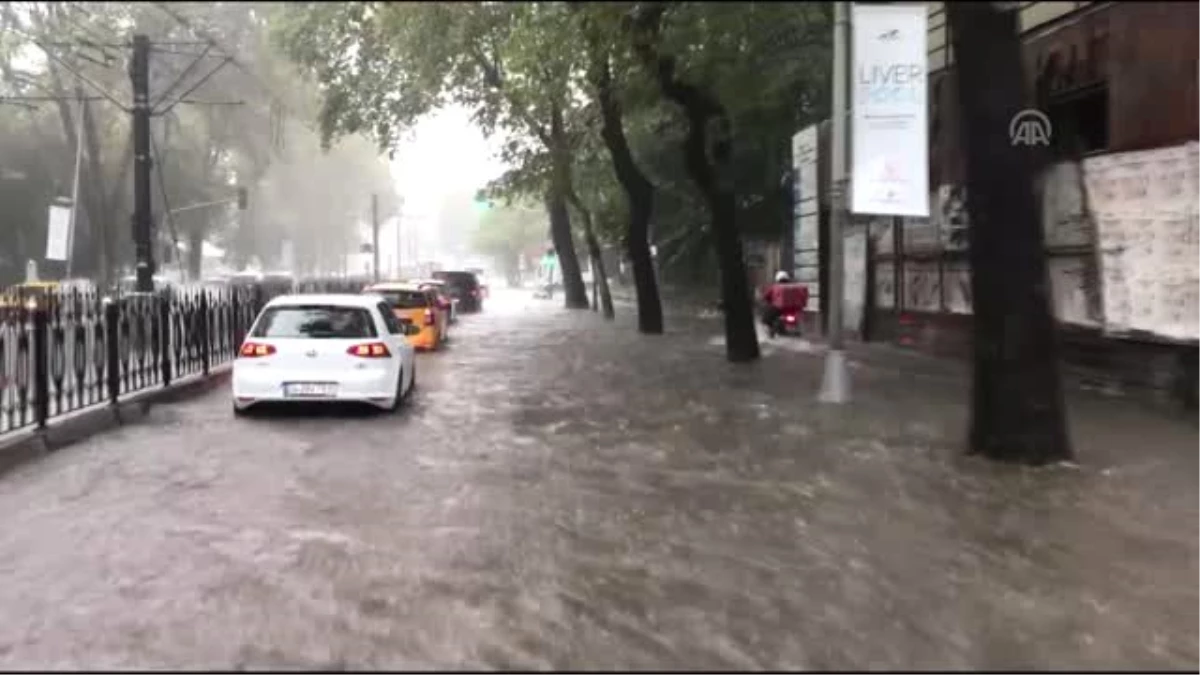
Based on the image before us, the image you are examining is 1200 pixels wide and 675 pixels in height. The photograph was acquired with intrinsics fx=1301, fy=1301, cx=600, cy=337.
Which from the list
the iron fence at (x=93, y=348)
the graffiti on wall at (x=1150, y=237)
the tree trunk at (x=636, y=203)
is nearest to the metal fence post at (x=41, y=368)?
the iron fence at (x=93, y=348)

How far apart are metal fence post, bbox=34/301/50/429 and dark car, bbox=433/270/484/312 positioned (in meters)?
37.7

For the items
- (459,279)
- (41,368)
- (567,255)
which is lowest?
(41,368)

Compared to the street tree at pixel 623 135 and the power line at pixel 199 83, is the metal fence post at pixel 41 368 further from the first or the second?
the street tree at pixel 623 135

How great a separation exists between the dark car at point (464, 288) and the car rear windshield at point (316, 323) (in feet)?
115

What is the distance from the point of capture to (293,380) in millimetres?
14492

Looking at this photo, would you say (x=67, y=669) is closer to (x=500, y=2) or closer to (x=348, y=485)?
(x=500, y=2)

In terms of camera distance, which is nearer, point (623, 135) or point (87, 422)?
point (87, 422)

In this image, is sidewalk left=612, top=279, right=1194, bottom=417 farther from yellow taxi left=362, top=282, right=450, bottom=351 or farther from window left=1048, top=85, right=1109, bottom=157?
yellow taxi left=362, top=282, right=450, bottom=351

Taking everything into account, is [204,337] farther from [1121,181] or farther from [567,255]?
[567,255]

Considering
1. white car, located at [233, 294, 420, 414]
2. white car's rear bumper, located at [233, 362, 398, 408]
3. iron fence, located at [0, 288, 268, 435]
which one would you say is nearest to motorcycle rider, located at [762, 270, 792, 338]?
iron fence, located at [0, 288, 268, 435]

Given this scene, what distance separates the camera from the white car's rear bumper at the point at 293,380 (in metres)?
14.5

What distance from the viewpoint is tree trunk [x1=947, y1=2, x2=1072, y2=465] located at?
942 centimetres

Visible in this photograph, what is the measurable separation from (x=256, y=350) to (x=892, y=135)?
7785 mm

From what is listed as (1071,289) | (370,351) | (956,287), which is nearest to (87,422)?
(370,351)
